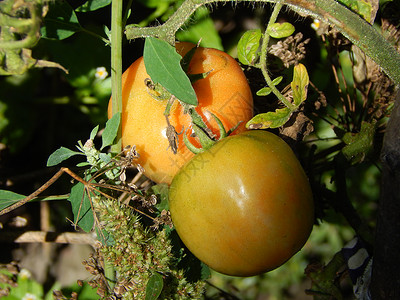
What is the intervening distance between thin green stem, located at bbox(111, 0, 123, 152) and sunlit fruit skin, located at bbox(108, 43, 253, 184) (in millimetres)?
29

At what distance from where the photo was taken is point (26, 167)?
1445 millimetres

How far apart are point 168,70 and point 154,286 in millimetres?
460

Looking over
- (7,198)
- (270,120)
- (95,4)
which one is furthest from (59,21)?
(270,120)

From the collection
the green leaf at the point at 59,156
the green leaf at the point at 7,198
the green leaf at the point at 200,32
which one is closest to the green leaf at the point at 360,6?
the green leaf at the point at 200,32

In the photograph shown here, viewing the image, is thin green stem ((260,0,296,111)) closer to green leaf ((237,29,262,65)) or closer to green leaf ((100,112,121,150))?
green leaf ((237,29,262,65))

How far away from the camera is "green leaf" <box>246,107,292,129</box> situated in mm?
961

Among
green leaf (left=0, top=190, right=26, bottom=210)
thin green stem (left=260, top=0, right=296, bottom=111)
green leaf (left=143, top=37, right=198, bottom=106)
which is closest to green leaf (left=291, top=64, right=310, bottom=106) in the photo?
thin green stem (left=260, top=0, right=296, bottom=111)

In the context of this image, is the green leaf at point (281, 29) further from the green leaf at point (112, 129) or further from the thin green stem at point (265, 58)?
the green leaf at point (112, 129)

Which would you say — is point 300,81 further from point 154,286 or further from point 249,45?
point 154,286

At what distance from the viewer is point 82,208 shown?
3.21 feet

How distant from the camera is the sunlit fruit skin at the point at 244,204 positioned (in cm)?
85

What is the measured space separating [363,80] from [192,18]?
55 centimetres

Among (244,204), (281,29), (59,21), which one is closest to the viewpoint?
(244,204)

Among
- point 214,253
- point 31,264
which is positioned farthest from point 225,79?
point 31,264
